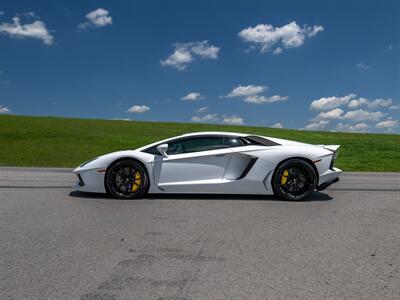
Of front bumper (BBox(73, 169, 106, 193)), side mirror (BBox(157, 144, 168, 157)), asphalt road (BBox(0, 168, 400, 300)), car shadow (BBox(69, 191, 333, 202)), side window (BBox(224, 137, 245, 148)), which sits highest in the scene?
side window (BBox(224, 137, 245, 148))

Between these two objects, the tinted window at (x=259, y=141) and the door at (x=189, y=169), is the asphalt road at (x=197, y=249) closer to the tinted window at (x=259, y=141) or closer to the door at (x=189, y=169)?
the door at (x=189, y=169)

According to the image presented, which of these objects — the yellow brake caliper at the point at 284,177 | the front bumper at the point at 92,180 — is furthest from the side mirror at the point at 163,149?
the yellow brake caliper at the point at 284,177

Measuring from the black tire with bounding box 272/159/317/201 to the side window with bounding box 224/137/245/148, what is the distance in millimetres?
781

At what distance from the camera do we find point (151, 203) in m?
6.58

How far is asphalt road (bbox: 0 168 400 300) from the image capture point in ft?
9.92

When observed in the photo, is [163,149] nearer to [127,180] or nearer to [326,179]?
[127,180]

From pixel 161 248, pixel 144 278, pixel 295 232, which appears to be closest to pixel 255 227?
pixel 295 232

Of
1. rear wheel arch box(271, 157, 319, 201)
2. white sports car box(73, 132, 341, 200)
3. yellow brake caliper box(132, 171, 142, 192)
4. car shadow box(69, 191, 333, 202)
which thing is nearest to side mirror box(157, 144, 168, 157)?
white sports car box(73, 132, 341, 200)

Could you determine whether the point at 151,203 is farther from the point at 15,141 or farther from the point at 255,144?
the point at 15,141

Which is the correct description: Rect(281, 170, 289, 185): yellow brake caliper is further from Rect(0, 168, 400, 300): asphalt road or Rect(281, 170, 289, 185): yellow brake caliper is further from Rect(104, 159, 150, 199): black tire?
Rect(104, 159, 150, 199): black tire

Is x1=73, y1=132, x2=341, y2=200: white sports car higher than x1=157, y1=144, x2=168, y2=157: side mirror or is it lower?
lower

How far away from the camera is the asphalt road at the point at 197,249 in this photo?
302 centimetres

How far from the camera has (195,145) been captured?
7125mm

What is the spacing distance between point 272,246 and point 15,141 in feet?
92.2
